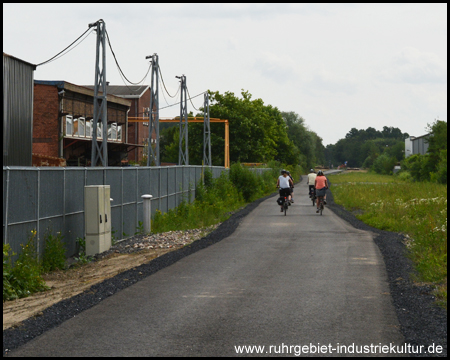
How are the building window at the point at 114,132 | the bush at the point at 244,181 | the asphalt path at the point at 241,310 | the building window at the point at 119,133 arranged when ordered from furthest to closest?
the building window at the point at 119,133
the building window at the point at 114,132
the bush at the point at 244,181
the asphalt path at the point at 241,310

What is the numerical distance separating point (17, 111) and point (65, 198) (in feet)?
36.1

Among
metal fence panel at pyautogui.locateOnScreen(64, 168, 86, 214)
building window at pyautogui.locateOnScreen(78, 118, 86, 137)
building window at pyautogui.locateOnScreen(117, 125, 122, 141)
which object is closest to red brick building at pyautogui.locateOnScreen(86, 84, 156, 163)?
building window at pyautogui.locateOnScreen(117, 125, 122, 141)

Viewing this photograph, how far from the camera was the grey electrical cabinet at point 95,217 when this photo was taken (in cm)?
1364

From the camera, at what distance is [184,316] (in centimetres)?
743

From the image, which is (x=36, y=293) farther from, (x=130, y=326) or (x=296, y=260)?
(x=296, y=260)

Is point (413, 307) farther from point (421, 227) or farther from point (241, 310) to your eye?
point (421, 227)

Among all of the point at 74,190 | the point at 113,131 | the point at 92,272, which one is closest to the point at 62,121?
the point at 113,131

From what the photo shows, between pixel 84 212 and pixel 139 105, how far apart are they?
6613cm

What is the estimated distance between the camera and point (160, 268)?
1141 centimetres

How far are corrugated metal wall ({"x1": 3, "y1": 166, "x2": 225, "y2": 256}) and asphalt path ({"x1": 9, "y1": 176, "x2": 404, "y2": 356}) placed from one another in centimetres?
261

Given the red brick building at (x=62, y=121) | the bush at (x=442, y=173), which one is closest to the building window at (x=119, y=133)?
the red brick building at (x=62, y=121)

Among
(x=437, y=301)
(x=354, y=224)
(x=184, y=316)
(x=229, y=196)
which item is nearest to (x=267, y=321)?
(x=184, y=316)

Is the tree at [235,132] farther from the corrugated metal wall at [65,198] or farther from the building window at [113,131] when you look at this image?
the corrugated metal wall at [65,198]

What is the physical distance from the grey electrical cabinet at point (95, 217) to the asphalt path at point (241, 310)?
2.27 m
